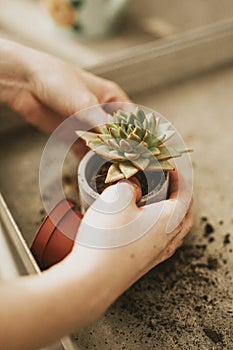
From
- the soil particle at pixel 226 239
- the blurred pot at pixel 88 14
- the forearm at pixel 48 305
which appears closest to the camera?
the forearm at pixel 48 305

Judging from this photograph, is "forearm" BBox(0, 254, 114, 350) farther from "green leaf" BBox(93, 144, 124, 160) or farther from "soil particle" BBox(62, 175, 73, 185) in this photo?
"soil particle" BBox(62, 175, 73, 185)

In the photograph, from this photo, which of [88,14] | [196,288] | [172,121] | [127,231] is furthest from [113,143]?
[88,14]

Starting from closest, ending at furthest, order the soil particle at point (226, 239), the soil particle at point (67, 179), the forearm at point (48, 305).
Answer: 1. the forearm at point (48, 305)
2. the soil particle at point (226, 239)
3. the soil particle at point (67, 179)

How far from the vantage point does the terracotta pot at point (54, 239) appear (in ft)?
2.07

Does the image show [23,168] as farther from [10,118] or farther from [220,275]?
[220,275]

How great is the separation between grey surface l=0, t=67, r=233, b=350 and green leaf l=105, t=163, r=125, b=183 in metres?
0.16

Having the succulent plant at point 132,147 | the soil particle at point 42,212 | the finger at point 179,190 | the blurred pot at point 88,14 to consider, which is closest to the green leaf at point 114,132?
the succulent plant at point 132,147

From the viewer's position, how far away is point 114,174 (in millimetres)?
603

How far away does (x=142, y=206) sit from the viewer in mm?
612

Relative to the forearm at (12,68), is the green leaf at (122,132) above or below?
below

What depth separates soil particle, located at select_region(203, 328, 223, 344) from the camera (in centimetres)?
58

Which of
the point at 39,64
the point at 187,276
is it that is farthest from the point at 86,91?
the point at 187,276

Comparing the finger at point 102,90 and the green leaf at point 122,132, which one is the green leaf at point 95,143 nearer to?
the green leaf at point 122,132

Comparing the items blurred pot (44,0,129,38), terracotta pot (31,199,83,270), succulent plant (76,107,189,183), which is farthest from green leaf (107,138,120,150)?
blurred pot (44,0,129,38)
